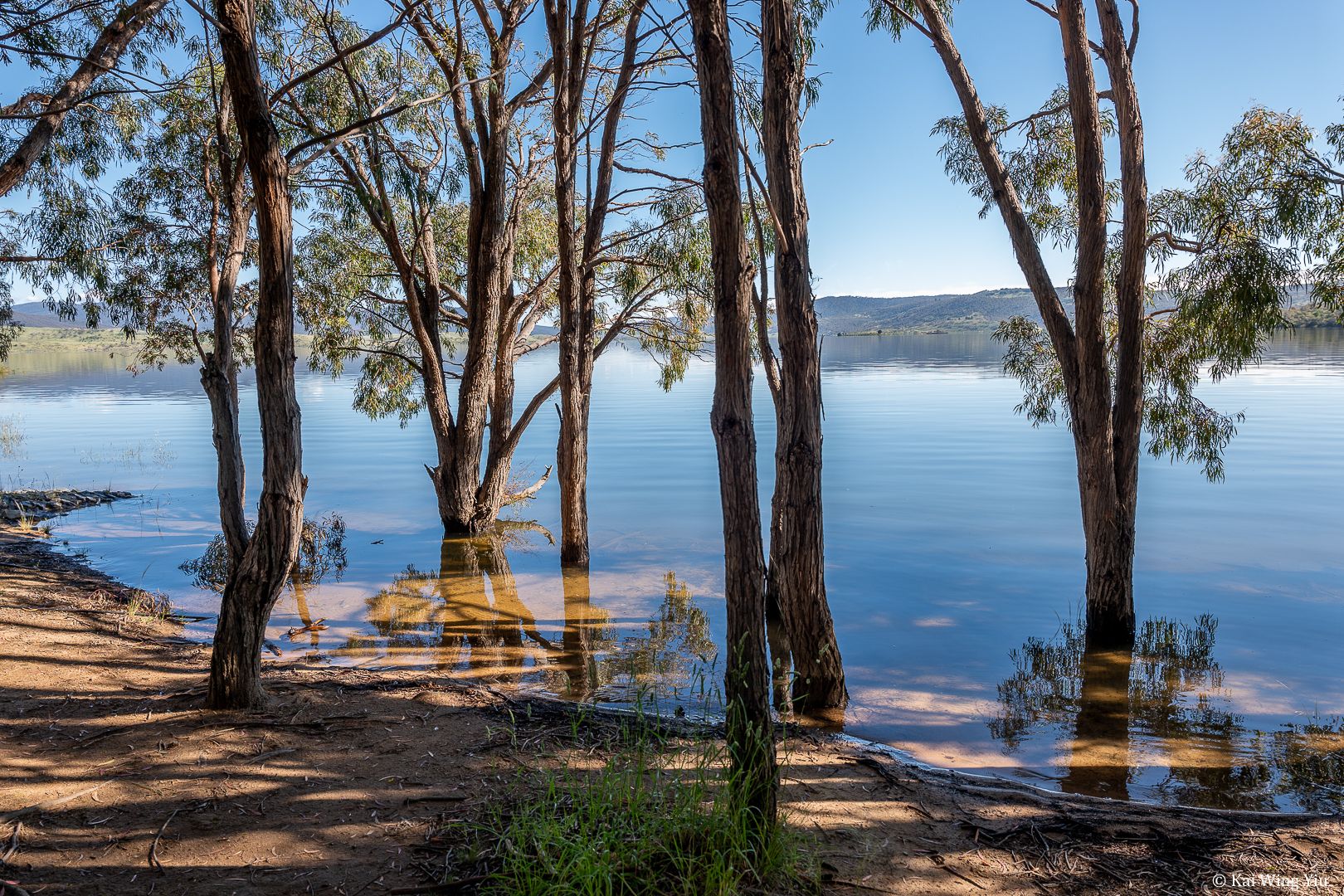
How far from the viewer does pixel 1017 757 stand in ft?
15.3

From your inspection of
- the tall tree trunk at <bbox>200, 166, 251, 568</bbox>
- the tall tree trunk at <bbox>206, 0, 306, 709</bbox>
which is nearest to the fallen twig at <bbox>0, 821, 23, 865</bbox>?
the tall tree trunk at <bbox>206, 0, 306, 709</bbox>

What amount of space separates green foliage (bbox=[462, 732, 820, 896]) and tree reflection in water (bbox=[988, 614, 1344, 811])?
2.44m

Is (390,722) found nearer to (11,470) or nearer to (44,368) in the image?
(11,470)

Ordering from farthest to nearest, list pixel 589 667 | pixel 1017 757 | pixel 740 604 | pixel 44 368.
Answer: pixel 44 368 < pixel 589 667 < pixel 1017 757 < pixel 740 604

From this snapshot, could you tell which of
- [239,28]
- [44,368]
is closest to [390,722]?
[239,28]

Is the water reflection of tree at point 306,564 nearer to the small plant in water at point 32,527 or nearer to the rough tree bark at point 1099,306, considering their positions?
the small plant in water at point 32,527

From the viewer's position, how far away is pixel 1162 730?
5062mm

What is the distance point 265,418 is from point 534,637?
3.37 metres

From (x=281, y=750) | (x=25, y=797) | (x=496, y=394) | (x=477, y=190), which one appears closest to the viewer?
(x=25, y=797)

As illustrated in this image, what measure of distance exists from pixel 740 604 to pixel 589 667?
3458mm

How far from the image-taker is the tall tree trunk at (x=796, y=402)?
463 centimetres

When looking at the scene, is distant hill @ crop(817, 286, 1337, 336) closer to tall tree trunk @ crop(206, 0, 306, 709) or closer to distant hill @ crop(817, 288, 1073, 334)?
distant hill @ crop(817, 288, 1073, 334)

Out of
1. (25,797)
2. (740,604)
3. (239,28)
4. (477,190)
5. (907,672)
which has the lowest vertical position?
(907,672)

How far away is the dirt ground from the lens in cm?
270
